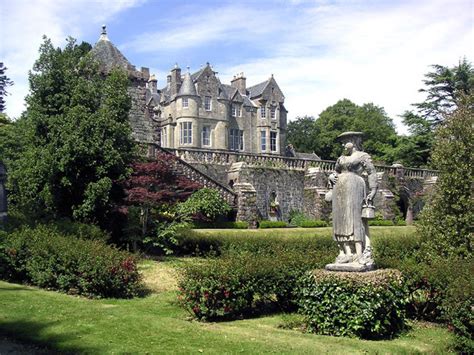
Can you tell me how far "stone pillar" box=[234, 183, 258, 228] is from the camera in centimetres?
2597

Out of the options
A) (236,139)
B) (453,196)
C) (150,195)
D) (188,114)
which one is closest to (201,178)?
(150,195)

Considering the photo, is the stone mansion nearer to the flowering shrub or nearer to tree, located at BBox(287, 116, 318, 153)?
tree, located at BBox(287, 116, 318, 153)

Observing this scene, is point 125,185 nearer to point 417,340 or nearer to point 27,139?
point 27,139

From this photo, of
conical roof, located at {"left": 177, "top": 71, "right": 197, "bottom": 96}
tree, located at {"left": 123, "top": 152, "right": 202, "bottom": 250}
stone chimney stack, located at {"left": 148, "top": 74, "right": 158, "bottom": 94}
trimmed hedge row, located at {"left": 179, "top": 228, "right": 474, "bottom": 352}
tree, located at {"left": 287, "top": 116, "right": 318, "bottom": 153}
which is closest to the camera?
trimmed hedge row, located at {"left": 179, "top": 228, "right": 474, "bottom": 352}

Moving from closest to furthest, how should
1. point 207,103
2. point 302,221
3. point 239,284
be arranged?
point 239,284
point 302,221
point 207,103

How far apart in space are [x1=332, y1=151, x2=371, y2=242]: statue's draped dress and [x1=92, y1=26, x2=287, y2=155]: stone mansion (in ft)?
123

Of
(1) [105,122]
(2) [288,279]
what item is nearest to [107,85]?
(1) [105,122]

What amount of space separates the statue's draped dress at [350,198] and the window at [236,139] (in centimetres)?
4192

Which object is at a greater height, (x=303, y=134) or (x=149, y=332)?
(x=303, y=134)

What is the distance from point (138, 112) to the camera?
27328 millimetres

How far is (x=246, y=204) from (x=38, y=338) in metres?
18.8

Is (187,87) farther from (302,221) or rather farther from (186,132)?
(302,221)

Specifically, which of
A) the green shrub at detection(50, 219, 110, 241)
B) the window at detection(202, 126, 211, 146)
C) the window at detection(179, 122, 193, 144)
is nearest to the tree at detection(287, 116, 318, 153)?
the window at detection(202, 126, 211, 146)

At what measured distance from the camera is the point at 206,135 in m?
49.8
